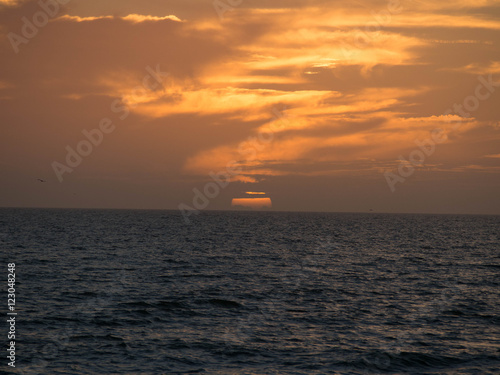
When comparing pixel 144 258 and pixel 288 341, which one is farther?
pixel 144 258

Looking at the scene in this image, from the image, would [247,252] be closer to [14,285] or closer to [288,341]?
[14,285]

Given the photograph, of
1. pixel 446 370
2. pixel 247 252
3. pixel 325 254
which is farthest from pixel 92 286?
pixel 325 254

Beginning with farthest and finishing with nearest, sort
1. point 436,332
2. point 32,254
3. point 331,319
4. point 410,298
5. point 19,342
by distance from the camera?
point 32,254
point 410,298
point 331,319
point 436,332
point 19,342

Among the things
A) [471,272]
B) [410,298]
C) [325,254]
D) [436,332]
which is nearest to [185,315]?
[436,332]

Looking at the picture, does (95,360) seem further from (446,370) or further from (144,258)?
(144,258)

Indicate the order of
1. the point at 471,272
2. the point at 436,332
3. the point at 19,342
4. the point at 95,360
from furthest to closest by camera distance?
the point at 471,272
the point at 436,332
the point at 19,342
the point at 95,360

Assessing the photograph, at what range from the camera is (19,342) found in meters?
23.5

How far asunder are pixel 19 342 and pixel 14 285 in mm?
15116

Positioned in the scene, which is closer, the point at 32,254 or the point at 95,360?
the point at 95,360

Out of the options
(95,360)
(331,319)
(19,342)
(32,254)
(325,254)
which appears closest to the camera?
(95,360)

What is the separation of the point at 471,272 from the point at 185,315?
35.2 m

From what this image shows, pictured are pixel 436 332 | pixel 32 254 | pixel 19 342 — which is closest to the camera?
pixel 19 342

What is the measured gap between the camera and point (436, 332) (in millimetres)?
Result: 27203

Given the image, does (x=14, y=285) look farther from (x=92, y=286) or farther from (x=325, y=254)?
(x=325, y=254)
